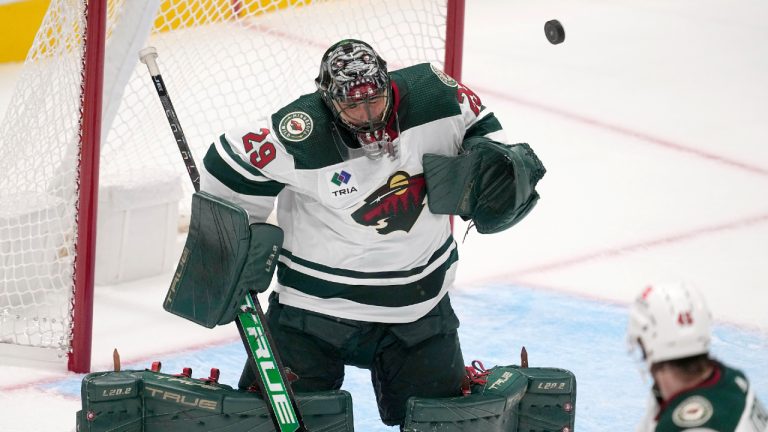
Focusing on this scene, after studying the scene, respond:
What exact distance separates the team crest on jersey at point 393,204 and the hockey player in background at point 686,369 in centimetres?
116

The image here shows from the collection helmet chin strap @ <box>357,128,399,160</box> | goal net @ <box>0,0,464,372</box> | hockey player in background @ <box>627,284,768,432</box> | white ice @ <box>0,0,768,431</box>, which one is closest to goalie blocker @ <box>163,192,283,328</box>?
helmet chin strap @ <box>357,128,399,160</box>

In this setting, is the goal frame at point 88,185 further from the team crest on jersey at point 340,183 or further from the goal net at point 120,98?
the team crest on jersey at point 340,183

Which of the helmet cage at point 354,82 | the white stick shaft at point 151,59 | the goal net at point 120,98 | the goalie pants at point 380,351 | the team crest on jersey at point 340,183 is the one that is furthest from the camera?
the goal net at point 120,98

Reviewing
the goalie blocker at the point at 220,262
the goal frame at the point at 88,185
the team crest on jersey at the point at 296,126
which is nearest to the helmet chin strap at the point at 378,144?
the team crest on jersey at the point at 296,126

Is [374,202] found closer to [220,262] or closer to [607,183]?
[220,262]

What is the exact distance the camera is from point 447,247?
142 inches

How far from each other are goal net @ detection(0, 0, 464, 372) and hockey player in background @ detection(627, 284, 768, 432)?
2456 mm

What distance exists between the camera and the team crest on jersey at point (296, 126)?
3363 mm

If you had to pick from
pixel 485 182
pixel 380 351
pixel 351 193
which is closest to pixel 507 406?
pixel 380 351

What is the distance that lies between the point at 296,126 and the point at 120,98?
61.0 inches

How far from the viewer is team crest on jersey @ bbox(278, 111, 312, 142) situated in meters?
3.36

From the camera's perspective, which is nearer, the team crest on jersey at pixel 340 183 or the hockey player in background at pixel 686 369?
the hockey player in background at pixel 686 369

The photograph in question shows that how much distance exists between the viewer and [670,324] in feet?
7.39

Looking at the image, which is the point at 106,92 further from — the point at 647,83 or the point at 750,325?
the point at 647,83
